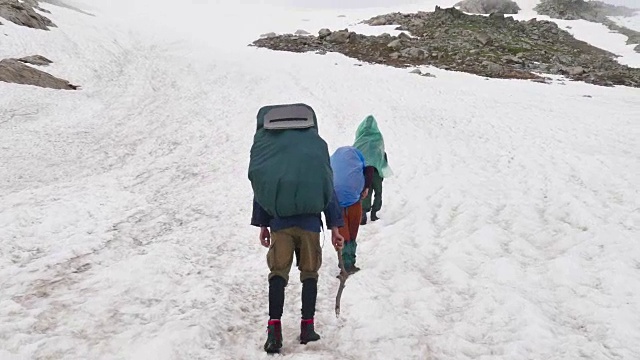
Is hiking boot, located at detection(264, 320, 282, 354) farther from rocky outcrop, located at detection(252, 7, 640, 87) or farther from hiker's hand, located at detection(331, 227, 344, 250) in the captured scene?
rocky outcrop, located at detection(252, 7, 640, 87)

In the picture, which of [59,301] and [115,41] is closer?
[59,301]

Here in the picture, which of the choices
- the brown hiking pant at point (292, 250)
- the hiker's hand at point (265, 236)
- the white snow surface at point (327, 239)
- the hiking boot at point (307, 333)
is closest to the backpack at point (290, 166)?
the brown hiking pant at point (292, 250)

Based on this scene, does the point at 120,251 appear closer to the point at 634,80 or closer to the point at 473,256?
the point at 473,256

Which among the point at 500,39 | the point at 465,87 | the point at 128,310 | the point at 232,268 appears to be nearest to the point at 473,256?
the point at 232,268

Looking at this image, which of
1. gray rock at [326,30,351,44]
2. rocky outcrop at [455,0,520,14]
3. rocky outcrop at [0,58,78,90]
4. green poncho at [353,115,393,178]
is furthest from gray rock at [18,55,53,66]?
rocky outcrop at [455,0,520,14]

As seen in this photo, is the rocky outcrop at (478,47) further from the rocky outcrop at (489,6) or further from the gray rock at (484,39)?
the rocky outcrop at (489,6)

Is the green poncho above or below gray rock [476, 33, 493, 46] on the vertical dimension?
below

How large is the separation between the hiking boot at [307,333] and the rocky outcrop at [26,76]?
19.9 meters

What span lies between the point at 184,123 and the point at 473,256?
13325mm

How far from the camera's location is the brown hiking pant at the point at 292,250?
450 cm

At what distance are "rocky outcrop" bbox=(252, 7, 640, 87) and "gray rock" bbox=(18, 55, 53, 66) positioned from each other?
21925 millimetres

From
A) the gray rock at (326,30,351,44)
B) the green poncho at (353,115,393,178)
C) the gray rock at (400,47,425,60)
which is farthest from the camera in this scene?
the gray rock at (326,30,351,44)

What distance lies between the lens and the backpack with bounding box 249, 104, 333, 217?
4273 mm

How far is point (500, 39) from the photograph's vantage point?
149 ft
